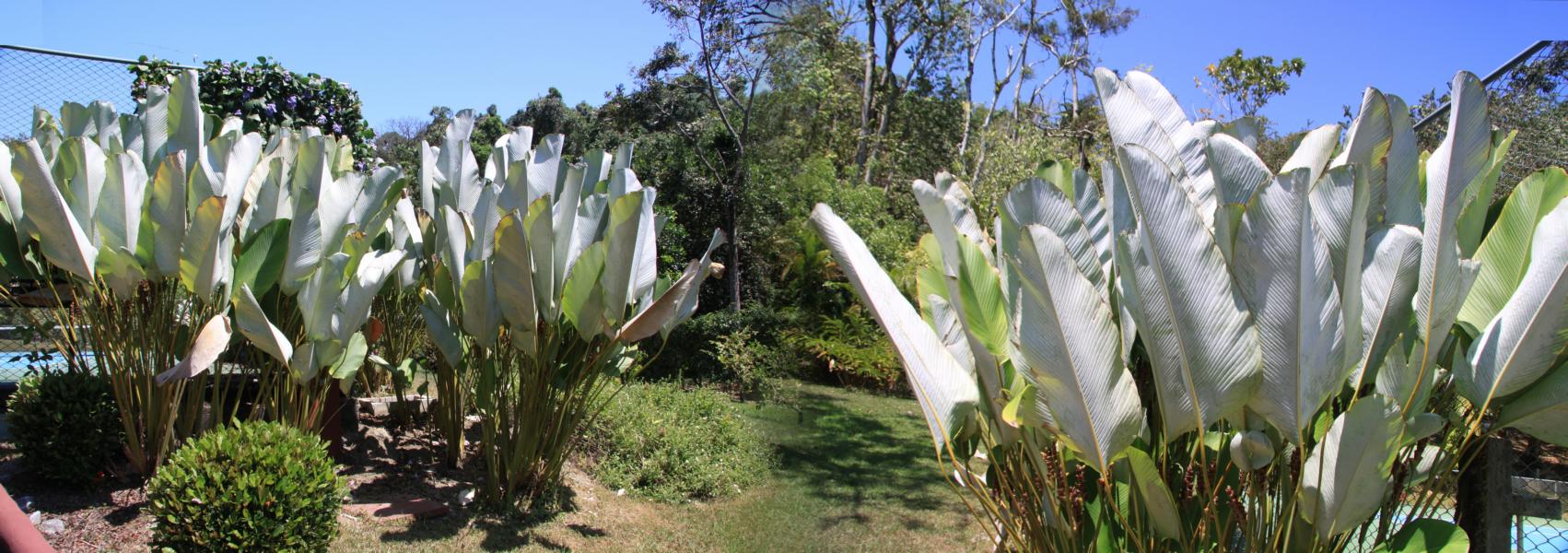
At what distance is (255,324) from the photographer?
376 centimetres

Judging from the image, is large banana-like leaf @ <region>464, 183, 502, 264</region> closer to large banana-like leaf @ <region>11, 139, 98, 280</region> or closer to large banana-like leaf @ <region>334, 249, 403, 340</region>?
large banana-like leaf @ <region>334, 249, 403, 340</region>

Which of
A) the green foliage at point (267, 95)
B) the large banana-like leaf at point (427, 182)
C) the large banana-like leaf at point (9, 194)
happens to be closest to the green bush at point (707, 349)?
the green foliage at point (267, 95)

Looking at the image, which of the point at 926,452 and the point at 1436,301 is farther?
the point at 926,452

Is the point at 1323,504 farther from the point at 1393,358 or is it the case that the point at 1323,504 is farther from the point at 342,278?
the point at 342,278

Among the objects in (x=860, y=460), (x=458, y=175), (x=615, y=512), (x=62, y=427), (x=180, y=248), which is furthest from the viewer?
(x=860, y=460)

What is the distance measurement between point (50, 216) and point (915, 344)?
3721 mm

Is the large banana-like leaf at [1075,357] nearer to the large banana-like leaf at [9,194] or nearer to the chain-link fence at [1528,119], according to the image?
the large banana-like leaf at [9,194]

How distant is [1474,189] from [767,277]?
423 inches

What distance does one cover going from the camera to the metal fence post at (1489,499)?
238 centimetres

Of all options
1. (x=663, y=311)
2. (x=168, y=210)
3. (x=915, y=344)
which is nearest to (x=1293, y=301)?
(x=915, y=344)

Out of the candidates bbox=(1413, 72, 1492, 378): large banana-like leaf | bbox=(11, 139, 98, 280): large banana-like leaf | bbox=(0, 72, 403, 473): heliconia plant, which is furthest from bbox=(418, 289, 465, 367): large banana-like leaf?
bbox=(1413, 72, 1492, 378): large banana-like leaf

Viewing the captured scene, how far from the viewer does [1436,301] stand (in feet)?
5.95

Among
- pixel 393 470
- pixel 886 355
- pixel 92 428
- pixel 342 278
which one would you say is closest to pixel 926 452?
pixel 886 355

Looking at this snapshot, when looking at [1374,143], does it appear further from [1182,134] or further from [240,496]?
[240,496]
